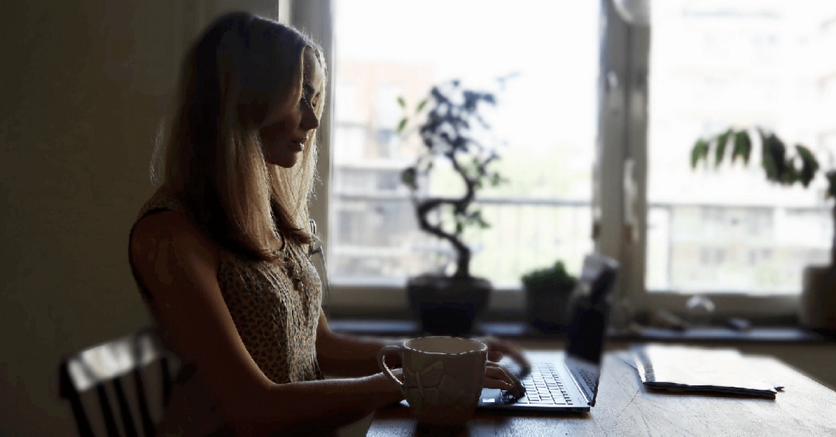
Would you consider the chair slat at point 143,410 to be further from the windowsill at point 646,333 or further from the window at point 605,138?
the window at point 605,138

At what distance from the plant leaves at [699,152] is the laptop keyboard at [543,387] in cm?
113

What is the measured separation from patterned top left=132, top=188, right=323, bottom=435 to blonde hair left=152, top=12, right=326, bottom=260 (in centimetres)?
3

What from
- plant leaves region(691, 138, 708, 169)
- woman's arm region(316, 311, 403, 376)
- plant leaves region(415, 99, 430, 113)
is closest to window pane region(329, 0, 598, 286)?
plant leaves region(415, 99, 430, 113)

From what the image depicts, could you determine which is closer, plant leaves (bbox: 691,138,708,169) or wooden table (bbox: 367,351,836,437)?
wooden table (bbox: 367,351,836,437)

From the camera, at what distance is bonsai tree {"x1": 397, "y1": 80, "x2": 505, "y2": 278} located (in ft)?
5.91

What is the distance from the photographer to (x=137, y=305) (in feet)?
5.09

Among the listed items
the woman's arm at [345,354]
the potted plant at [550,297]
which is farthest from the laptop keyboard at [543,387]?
the potted plant at [550,297]

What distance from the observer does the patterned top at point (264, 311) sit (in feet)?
2.87

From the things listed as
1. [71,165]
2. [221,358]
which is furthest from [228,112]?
[71,165]

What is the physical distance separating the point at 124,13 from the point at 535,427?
1469 mm

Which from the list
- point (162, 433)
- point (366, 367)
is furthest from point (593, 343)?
point (162, 433)

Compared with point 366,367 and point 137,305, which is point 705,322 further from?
point 137,305

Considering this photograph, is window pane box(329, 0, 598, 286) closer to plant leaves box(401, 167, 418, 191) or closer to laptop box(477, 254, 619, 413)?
plant leaves box(401, 167, 418, 191)

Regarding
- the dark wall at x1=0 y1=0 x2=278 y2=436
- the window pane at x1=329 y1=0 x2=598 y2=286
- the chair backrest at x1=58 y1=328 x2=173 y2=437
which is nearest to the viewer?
the chair backrest at x1=58 y1=328 x2=173 y2=437
